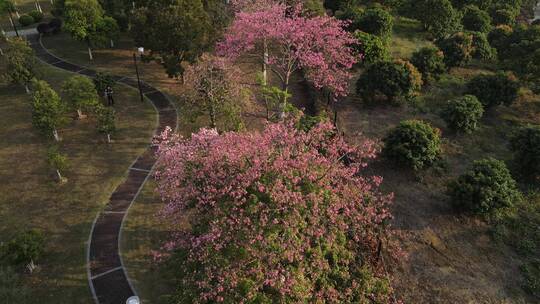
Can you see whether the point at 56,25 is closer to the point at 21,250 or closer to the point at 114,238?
the point at 114,238

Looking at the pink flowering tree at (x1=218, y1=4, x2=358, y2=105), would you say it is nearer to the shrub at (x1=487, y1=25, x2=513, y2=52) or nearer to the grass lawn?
the grass lawn

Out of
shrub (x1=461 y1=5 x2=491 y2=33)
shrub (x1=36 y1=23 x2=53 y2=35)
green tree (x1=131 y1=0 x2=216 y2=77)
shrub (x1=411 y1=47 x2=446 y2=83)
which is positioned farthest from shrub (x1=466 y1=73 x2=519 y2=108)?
shrub (x1=36 y1=23 x2=53 y2=35)

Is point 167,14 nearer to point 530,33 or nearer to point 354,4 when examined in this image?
point 354,4

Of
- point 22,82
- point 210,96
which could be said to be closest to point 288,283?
point 210,96

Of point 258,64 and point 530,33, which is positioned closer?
point 530,33

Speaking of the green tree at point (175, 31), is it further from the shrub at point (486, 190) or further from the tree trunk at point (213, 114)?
the shrub at point (486, 190)
